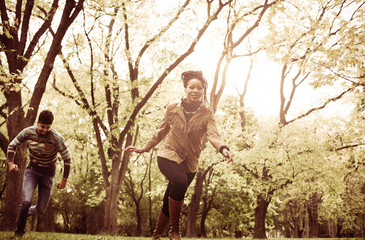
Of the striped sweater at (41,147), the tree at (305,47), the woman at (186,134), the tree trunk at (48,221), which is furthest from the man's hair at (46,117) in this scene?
the tree trunk at (48,221)

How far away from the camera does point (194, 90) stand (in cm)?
449

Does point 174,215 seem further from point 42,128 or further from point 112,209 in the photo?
point 112,209

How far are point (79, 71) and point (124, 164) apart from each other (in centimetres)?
483

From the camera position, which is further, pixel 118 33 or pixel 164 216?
pixel 118 33

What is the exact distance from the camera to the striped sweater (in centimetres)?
542

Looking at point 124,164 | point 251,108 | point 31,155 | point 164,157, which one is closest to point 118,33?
point 124,164

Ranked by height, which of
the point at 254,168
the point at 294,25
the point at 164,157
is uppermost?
the point at 294,25

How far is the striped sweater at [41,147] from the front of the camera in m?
5.42

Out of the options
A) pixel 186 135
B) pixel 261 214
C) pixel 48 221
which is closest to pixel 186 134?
pixel 186 135

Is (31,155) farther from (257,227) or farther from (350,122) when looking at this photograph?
(350,122)

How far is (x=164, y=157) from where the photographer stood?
440 cm

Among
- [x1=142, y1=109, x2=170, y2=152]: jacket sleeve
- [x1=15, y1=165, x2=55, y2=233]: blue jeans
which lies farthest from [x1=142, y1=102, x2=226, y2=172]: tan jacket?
[x1=15, y1=165, x2=55, y2=233]: blue jeans

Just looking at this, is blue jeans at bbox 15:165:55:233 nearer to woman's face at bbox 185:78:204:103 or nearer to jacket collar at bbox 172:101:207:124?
jacket collar at bbox 172:101:207:124

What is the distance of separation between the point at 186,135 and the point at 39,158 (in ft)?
9.41
